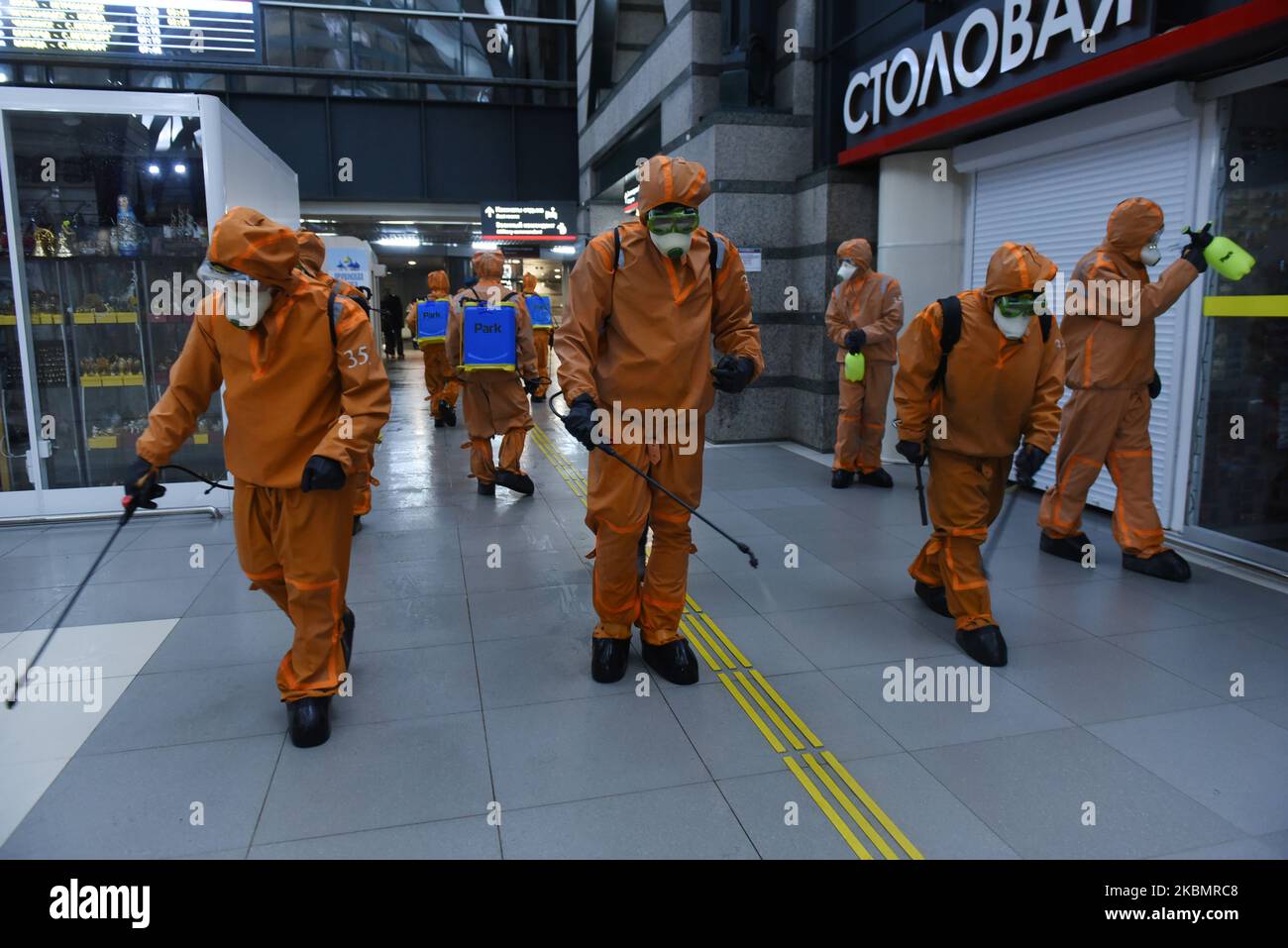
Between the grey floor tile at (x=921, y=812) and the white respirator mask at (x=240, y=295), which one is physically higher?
the white respirator mask at (x=240, y=295)

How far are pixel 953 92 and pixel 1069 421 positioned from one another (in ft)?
10.0

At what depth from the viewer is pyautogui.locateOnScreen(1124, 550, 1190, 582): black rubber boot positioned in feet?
16.5

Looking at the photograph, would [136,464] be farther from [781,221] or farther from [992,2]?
[781,221]

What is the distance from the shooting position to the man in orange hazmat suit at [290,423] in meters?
3.14

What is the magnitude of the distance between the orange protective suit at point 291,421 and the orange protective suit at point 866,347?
4998mm

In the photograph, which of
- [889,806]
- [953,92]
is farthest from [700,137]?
[889,806]

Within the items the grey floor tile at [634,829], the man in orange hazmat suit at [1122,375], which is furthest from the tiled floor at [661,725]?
the man in orange hazmat suit at [1122,375]

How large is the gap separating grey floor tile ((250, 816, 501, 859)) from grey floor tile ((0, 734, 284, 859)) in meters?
0.16

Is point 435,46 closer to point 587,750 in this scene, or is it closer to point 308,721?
point 308,721

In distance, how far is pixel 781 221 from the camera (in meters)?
9.43

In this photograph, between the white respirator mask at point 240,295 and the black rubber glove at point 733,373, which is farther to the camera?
the black rubber glove at point 733,373

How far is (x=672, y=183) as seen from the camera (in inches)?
135

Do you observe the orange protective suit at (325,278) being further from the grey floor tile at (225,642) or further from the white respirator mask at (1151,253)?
the white respirator mask at (1151,253)

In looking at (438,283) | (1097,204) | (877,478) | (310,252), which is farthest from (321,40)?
(1097,204)
